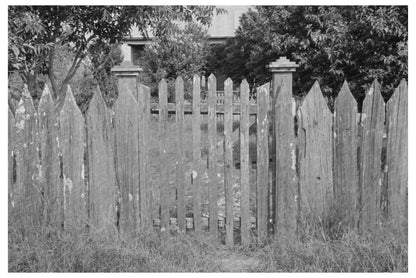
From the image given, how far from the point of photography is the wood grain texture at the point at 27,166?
350cm

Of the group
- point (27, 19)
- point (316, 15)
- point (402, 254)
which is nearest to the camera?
point (402, 254)

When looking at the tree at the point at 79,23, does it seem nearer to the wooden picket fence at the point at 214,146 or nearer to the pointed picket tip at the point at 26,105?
the pointed picket tip at the point at 26,105

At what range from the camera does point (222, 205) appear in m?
5.02

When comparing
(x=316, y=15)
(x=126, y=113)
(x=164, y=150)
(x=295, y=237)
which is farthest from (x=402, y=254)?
(x=316, y=15)

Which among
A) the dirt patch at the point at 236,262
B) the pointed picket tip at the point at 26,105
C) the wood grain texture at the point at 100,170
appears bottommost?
the dirt patch at the point at 236,262

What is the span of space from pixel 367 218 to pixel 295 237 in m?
0.63

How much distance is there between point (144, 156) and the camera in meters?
3.56

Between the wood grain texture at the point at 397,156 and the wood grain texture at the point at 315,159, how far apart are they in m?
0.50

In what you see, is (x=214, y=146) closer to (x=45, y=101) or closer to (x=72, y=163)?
(x=72, y=163)

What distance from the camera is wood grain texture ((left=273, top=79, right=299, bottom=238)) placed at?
3523 millimetres

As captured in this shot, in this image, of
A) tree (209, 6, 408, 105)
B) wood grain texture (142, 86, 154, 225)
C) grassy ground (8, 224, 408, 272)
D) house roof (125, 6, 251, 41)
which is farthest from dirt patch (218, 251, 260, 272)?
house roof (125, 6, 251, 41)

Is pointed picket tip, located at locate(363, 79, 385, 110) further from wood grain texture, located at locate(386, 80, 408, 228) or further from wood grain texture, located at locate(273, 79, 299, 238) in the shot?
A: wood grain texture, located at locate(273, 79, 299, 238)

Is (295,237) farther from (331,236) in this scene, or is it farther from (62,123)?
(62,123)

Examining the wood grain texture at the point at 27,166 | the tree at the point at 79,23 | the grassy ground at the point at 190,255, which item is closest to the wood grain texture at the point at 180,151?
the grassy ground at the point at 190,255
